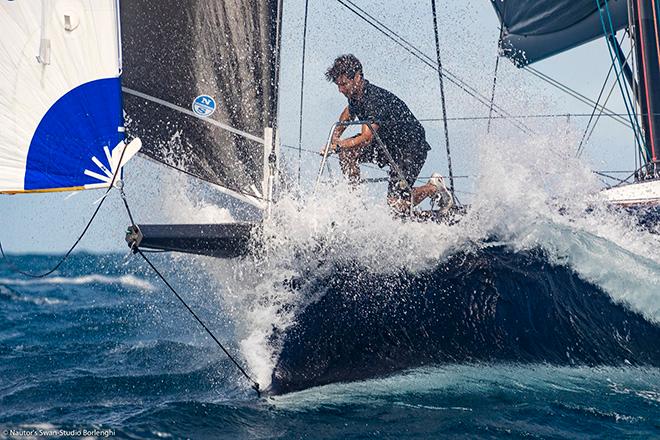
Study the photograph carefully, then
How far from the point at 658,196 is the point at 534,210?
14.2 ft

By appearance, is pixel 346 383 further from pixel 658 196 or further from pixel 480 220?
pixel 658 196

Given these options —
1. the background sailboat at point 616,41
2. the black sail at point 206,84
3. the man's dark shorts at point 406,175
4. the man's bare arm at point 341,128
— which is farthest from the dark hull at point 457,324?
the background sailboat at point 616,41

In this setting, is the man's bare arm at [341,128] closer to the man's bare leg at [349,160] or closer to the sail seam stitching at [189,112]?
the man's bare leg at [349,160]

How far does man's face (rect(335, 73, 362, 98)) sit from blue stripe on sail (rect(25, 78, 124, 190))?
181cm

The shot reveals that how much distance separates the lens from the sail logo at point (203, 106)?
16.0ft

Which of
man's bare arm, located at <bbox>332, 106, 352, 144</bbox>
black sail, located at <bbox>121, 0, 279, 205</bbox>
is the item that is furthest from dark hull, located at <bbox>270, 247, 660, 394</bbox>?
man's bare arm, located at <bbox>332, 106, 352, 144</bbox>

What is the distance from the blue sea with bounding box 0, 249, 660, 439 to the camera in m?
3.68

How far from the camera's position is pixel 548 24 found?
13.8m

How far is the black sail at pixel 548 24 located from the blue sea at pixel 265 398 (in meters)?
9.26

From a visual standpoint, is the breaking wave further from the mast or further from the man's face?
the mast

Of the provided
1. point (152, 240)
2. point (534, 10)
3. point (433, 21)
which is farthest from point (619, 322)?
point (534, 10)

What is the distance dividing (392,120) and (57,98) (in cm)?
239

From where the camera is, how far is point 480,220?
5348 millimetres

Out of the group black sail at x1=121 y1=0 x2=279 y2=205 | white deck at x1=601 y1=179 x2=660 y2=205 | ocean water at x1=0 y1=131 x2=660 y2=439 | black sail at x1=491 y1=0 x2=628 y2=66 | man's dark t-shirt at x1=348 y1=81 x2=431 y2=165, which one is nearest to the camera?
ocean water at x1=0 y1=131 x2=660 y2=439
